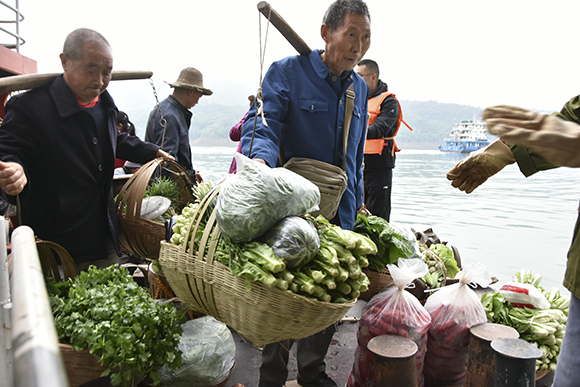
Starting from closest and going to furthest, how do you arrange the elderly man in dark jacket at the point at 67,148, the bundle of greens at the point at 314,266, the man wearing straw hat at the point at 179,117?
the bundle of greens at the point at 314,266 → the elderly man in dark jacket at the point at 67,148 → the man wearing straw hat at the point at 179,117

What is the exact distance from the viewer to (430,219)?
8062mm

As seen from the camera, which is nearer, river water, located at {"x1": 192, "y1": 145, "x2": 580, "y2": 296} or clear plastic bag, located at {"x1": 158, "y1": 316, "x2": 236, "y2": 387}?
clear plastic bag, located at {"x1": 158, "y1": 316, "x2": 236, "y2": 387}

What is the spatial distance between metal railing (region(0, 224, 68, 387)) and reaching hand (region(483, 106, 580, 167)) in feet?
3.81

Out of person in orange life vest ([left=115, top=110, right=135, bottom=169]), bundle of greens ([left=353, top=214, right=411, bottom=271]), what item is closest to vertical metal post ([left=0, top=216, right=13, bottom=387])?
bundle of greens ([left=353, top=214, right=411, bottom=271])

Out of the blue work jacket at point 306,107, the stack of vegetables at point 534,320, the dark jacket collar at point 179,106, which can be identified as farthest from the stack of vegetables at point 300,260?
the dark jacket collar at point 179,106

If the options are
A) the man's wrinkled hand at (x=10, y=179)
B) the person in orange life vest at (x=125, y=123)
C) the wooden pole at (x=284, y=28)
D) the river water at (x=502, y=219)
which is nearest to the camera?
the man's wrinkled hand at (x=10, y=179)

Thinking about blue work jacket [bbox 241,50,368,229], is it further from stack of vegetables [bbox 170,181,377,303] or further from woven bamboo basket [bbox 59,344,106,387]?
woven bamboo basket [bbox 59,344,106,387]

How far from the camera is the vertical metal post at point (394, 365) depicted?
5.76 feet

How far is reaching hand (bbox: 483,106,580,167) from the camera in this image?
104cm

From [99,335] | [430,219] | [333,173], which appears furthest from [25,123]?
[430,219]

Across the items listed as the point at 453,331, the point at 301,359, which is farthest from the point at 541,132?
the point at 301,359

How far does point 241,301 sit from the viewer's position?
1294 millimetres

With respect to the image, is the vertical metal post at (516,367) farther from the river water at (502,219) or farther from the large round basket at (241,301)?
the river water at (502,219)

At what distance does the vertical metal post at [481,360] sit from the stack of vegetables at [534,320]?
14.0 inches
